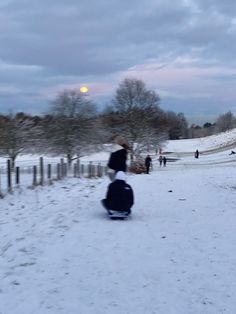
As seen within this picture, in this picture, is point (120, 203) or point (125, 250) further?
point (120, 203)

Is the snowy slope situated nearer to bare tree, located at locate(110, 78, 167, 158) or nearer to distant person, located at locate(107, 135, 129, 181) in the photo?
bare tree, located at locate(110, 78, 167, 158)

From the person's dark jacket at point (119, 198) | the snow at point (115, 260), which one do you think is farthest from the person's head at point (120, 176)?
the snow at point (115, 260)

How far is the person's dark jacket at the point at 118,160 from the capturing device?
12.7 metres

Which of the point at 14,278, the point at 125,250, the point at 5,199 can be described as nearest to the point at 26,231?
the point at 125,250

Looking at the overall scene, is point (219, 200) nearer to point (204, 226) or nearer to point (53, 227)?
point (204, 226)

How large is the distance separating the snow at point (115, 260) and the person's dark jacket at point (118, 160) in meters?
1.09

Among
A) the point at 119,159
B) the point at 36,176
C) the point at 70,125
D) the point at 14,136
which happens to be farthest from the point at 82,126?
the point at 119,159

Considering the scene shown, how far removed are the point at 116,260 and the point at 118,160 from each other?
5.13m

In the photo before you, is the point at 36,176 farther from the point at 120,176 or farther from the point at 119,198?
the point at 119,198

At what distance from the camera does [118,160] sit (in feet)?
42.0

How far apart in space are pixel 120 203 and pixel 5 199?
15.7ft

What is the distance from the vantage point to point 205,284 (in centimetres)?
672

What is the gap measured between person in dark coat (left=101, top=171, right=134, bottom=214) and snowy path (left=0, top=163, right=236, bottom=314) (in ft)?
→ 1.07

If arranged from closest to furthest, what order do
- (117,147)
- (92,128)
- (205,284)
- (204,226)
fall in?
(205,284), (204,226), (117,147), (92,128)
